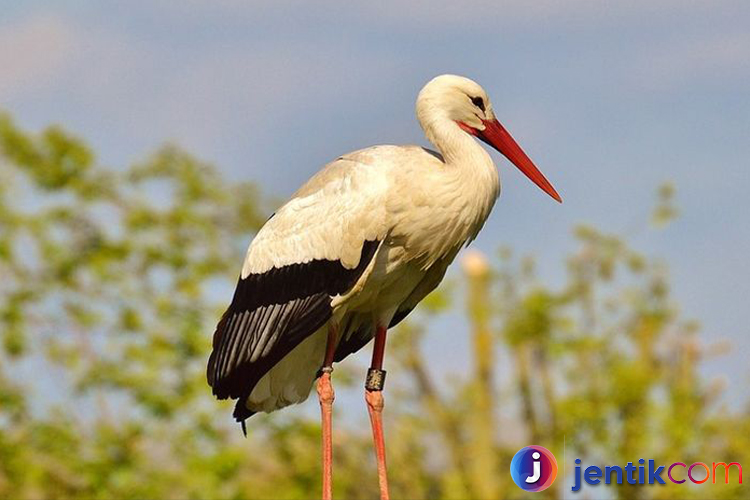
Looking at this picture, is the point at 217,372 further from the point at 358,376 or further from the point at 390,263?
the point at 358,376

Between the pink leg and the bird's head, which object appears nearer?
the bird's head

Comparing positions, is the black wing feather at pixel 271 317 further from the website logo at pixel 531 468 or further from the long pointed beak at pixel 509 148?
the website logo at pixel 531 468

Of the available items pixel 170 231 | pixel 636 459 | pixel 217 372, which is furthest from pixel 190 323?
pixel 217 372

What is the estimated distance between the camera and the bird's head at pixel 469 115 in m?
7.15

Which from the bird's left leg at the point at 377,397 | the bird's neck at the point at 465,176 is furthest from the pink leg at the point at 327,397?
the bird's neck at the point at 465,176

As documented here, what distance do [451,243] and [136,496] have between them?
10.9m

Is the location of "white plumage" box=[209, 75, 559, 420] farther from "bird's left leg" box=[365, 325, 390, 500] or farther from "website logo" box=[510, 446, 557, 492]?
"website logo" box=[510, 446, 557, 492]

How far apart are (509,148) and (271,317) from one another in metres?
1.44

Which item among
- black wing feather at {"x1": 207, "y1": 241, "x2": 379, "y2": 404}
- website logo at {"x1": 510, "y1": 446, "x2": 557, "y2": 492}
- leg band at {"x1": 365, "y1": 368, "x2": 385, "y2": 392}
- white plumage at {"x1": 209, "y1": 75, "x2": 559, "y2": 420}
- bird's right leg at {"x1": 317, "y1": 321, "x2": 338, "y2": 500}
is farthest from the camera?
website logo at {"x1": 510, "y1": 446, "x2": 557, "y2": 492}

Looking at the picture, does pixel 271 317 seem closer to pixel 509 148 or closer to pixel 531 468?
pixel 509 148

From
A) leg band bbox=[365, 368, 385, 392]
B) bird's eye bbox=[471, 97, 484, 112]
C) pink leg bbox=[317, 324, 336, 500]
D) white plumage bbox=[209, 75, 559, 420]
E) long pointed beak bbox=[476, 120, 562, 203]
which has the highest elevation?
bird's eye bbox=[471, 97, 484, 112]

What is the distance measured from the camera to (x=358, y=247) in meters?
6.85

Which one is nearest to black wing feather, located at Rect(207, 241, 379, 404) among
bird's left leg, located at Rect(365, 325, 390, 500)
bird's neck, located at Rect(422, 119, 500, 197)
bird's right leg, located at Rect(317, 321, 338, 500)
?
bird's right leg, located at Rect(317, 321, 338, 500)

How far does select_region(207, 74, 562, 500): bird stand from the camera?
684 cm
